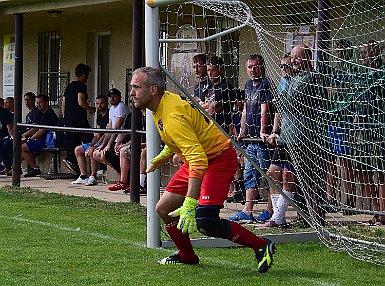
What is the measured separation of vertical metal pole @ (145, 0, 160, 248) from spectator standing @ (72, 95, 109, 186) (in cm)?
672

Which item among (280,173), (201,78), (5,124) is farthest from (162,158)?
(5,124)

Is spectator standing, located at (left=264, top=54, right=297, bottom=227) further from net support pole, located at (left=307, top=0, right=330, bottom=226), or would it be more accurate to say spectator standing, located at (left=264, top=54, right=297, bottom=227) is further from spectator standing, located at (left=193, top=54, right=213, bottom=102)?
spectator standing, located at (left=193, top=54, right=213, bottom=102)

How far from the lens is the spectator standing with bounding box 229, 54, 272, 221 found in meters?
11.0

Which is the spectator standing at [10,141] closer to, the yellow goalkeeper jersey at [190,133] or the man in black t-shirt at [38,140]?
the man in black t-shirt at [38,140]

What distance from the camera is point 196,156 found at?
7.53 meters

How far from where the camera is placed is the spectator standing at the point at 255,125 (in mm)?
11016

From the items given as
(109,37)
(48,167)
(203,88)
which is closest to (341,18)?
(203,88)

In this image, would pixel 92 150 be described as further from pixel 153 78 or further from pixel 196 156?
pixel 196 156

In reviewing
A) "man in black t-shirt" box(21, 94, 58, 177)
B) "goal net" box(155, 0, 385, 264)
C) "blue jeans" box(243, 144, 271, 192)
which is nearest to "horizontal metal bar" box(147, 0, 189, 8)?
"goal net" box(155, 0, 385, 264)

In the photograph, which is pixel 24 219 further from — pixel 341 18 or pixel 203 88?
pixel 341 18

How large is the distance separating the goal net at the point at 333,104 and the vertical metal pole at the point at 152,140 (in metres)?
0.21

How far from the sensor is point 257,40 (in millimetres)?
11156

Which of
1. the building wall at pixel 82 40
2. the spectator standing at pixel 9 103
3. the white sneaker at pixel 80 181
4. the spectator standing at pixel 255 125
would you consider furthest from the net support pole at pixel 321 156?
the spectator standing at pixel 9 103

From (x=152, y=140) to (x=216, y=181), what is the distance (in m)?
1.51
